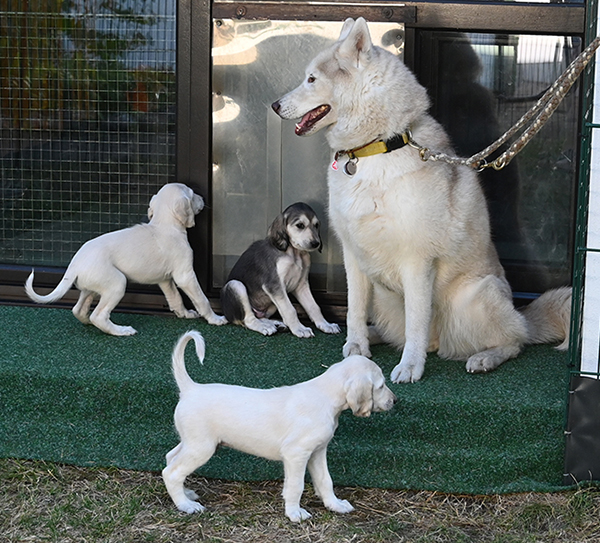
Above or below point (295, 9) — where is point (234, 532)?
below

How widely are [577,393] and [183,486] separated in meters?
1.63

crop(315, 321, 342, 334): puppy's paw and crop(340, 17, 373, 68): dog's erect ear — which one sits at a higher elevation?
crop(340, 17, 373, 68): dog's erect ear

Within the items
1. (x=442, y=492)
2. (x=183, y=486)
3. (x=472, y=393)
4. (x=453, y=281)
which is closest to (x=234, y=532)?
(x=183, y=486)

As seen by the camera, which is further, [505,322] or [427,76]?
[427,76]

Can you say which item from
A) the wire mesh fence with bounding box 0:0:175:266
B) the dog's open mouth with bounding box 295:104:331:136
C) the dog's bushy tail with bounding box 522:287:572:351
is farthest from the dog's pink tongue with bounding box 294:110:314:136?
the dog's bushy tail with bounding box 522:287:572:351

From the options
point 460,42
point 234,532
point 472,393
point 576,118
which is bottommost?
point 234,532

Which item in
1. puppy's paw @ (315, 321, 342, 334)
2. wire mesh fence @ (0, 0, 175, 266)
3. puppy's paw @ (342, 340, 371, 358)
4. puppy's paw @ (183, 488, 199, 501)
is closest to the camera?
puppy's paw @ (183, 488, 199, 501)

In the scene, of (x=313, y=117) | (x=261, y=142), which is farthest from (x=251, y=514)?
(x=261, y=142)

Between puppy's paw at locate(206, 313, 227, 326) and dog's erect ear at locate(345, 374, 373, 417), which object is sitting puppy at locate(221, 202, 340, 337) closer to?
puppy's paw at locate(206, 313, 227, 326)

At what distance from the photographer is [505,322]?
4.18 meters

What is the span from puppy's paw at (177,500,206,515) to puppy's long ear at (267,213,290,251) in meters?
1.94

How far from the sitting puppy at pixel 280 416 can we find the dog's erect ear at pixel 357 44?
60.7 inches

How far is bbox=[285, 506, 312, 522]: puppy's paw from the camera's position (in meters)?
3.09

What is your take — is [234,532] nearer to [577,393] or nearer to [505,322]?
[577,393]
